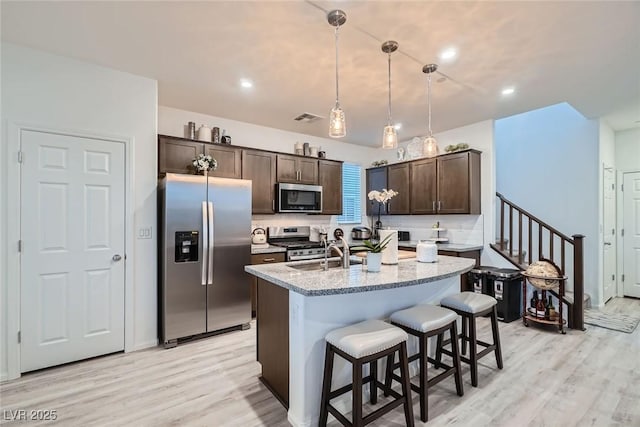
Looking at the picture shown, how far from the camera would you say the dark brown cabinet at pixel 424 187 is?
4.93 metres

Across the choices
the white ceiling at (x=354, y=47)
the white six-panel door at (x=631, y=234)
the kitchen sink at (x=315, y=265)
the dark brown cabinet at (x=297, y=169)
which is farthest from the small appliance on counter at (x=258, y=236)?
the white six-panel door at (x=631, y=234)

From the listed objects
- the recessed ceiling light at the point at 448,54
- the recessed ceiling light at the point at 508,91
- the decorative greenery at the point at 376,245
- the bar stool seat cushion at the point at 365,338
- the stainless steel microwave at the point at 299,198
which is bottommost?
the bar stool seat cushion at the point at 365,338

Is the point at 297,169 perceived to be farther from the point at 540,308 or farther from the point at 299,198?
the point at 540,308

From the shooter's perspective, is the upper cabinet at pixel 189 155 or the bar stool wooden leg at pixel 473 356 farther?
the upper cabinet at pixel 189 155

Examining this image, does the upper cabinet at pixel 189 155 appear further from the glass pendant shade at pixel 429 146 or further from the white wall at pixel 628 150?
the white wall at pixel 628 150

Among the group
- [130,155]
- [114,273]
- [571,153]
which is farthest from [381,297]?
[571,153]

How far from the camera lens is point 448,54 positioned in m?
2.67

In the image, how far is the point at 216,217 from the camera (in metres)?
3.46

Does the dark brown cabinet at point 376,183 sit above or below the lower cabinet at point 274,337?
above

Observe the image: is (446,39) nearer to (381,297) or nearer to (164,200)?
(381,297)

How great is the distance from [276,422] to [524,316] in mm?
3289

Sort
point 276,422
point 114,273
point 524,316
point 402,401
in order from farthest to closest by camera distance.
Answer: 1. point 524,316
2. point 114,273
3. point 276,422
4. point 402,401

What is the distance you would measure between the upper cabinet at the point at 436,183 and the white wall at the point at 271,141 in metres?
0.65

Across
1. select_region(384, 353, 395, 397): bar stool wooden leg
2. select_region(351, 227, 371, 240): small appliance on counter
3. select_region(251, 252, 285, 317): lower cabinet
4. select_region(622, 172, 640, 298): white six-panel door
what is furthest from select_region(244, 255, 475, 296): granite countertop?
select_region(622, 172, 640, 298): white six-panel door
